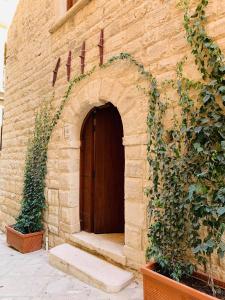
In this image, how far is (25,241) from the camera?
4.37 meters

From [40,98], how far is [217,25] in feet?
11.2

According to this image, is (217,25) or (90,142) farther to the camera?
(90,142)

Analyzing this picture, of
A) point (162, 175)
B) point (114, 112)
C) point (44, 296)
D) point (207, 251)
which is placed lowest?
point (44, 296)

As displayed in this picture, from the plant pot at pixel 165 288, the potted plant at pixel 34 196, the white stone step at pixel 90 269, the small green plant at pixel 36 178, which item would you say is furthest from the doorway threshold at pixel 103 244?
the small green plant at pixel 36 178

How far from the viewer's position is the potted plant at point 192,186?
7.35 ft

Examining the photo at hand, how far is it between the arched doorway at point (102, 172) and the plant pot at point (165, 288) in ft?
5.33

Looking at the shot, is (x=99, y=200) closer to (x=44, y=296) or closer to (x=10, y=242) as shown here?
(x=44, y=296)

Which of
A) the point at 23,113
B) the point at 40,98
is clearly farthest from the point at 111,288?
the point at 23,113

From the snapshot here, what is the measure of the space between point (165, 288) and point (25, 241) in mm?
2750

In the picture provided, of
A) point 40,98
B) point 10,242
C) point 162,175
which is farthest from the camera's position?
point 40,98

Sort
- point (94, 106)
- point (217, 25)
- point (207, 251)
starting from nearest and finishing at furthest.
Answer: point (207, 251) < point (217, 25) < point (94, 106)

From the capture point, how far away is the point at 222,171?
90.2 inches

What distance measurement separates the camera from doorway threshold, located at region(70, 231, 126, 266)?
10.7 feet

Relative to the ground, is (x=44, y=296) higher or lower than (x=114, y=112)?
lower
